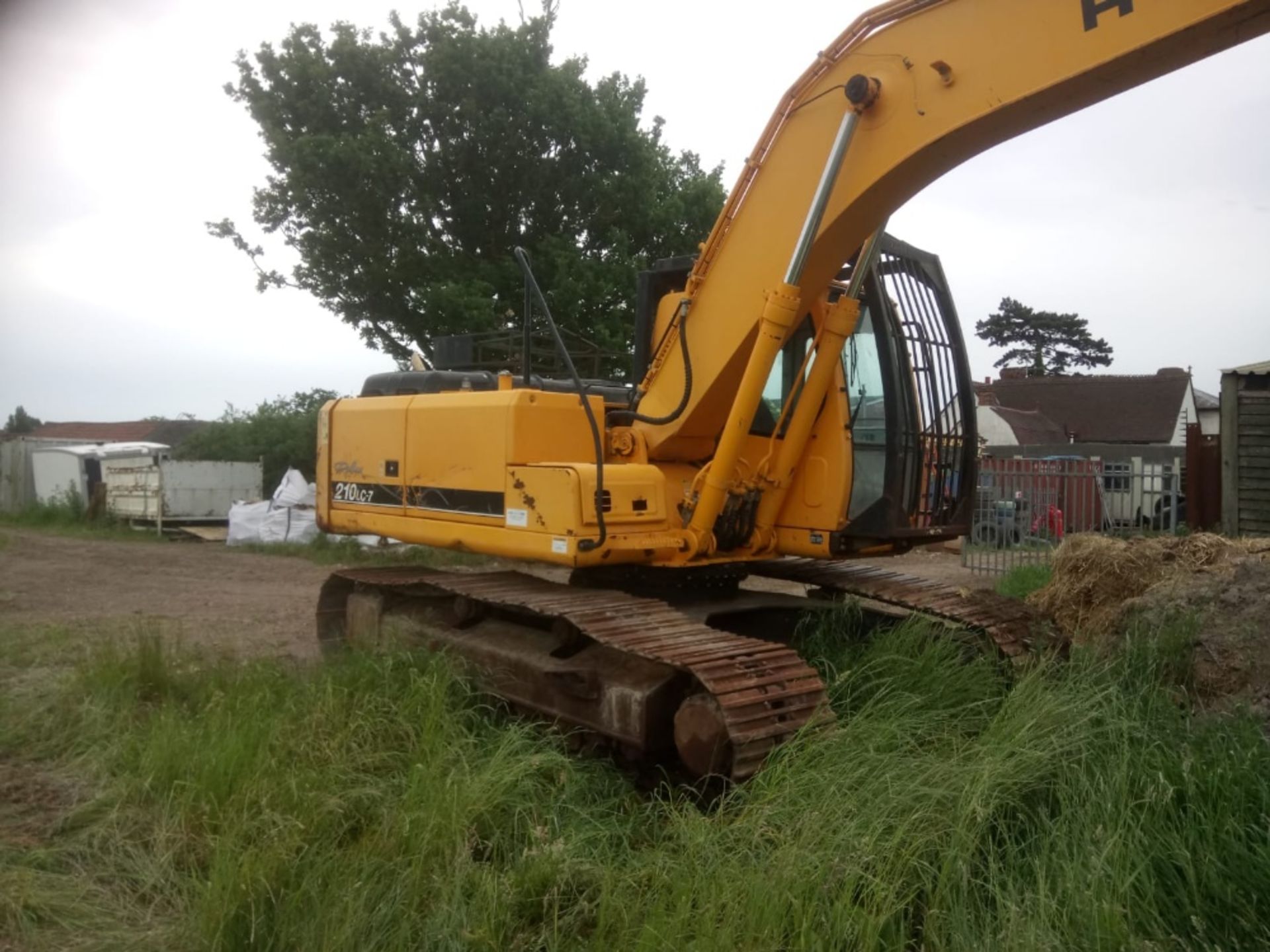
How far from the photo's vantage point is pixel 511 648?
18.5 feet

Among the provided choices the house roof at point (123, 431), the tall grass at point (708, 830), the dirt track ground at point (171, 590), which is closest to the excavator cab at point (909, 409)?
the tall grass at point (708, 830)

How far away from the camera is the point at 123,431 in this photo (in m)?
53.7

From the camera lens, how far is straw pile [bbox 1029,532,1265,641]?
7.59 metres

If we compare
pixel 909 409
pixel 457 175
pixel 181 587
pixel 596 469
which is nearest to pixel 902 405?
pixel 909 409

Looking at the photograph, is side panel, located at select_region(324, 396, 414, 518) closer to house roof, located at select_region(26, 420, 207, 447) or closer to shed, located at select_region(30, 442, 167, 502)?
shed, located at select_region(30, 442, 167, 502)

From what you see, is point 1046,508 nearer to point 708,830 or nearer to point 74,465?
point 708,830

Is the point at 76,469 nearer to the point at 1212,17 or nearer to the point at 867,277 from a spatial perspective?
the point at 867,277

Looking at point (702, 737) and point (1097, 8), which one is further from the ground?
point (1097, 8)

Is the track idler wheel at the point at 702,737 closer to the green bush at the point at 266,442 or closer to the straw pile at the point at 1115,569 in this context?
the straw pile at the point at 1115,569

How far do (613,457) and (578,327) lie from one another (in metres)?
12.6

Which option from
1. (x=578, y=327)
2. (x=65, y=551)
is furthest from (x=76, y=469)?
(x=578, y=327)

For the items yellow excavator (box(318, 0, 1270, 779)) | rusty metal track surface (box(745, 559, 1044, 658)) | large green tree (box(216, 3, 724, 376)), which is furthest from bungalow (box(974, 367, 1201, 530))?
yellow excavator (box(318, 0, 1270, 779))

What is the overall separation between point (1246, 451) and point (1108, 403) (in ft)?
98.7

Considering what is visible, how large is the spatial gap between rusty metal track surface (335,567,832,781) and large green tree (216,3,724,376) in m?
12.8
